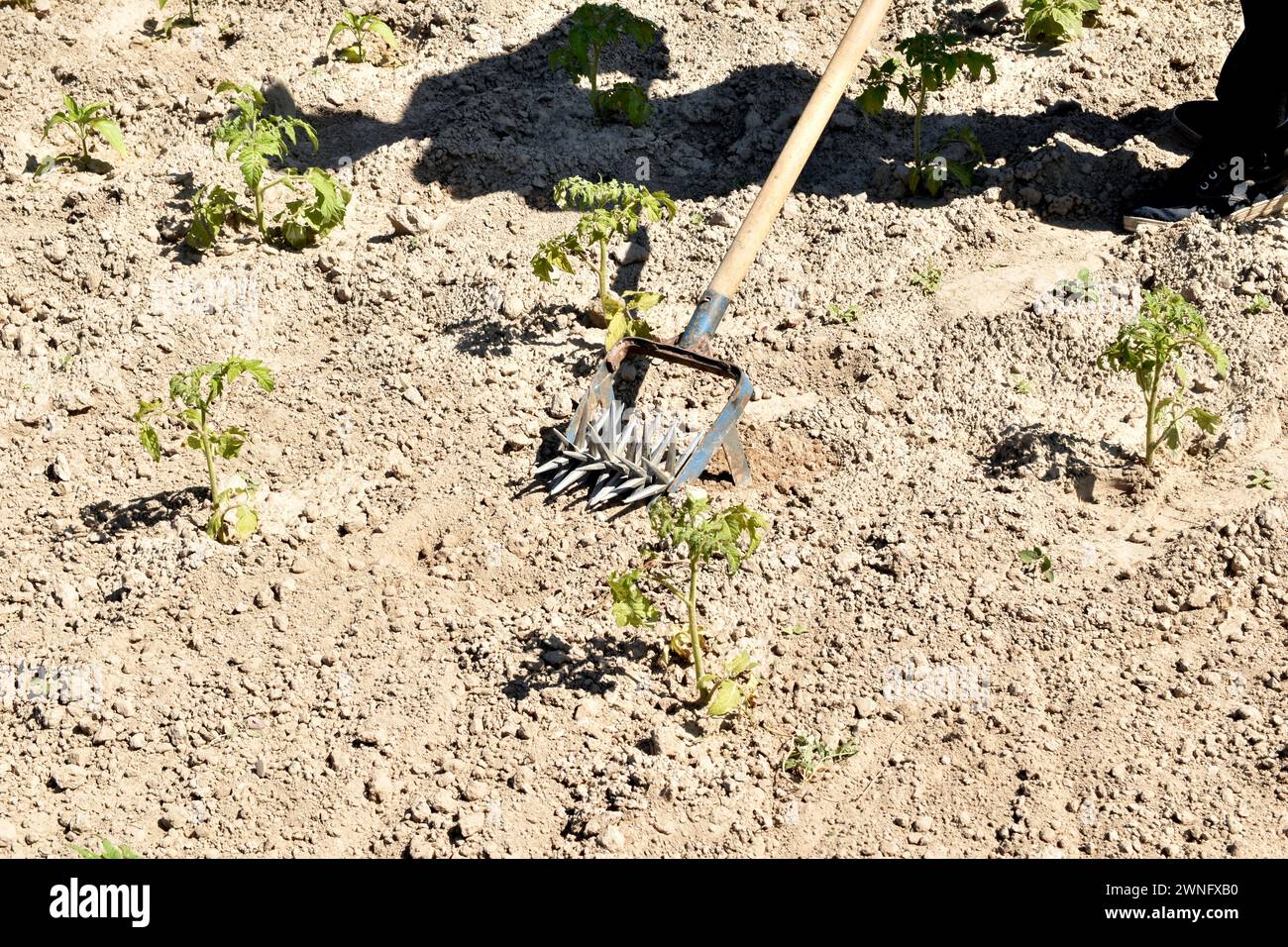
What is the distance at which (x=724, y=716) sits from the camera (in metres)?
4.00

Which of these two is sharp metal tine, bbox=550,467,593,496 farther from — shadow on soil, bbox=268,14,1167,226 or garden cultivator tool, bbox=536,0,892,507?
shadow on soil, bbox=268,14,1167,226

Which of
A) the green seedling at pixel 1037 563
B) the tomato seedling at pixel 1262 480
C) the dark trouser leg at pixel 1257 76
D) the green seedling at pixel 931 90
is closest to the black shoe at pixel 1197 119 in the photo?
the dark trouser leg at pixel 1257 76

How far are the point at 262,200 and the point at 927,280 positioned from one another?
2.75 metres

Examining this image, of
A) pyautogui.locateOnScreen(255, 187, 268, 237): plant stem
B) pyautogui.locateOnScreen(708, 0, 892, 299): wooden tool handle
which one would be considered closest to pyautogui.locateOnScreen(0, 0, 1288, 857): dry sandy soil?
pyautogui.locateOnScreen(255, 187, 268, 237): plant stem

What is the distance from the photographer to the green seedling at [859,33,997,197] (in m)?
5.59

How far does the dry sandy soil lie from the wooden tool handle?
1.12 feet

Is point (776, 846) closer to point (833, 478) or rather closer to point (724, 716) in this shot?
point (724, 716)

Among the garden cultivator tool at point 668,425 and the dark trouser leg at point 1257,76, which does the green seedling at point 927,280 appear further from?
the dark trouser leg at point 1257,76

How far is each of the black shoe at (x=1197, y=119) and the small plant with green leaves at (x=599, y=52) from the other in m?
2.31

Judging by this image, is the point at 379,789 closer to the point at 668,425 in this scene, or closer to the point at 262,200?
the point at 668,425

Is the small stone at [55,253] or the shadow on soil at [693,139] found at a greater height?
the shadow on soil at [693,139]

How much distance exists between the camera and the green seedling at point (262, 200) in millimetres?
5539

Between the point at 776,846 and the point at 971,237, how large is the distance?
2.90 metres

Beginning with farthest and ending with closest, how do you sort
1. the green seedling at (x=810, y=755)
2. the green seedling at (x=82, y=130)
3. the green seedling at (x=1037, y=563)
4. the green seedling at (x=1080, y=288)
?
the green seedling at (x=82, y=130)
the green seedling at (x=1080, y=288)
the green seedling at (x=1037, y=563)
the green seedling at (x=810, y=755)
